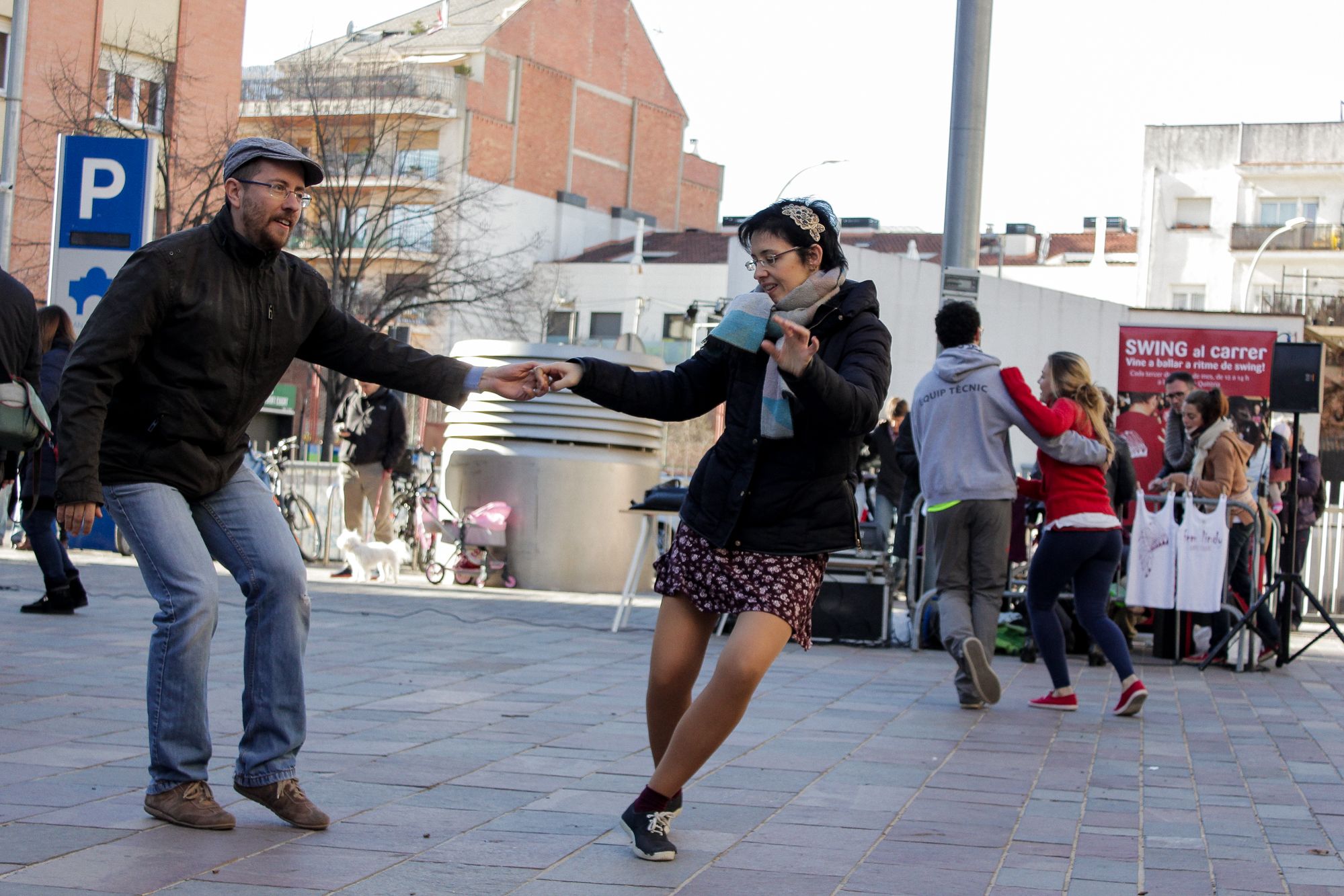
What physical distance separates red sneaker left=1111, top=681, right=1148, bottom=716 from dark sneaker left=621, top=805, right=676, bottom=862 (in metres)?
4.33

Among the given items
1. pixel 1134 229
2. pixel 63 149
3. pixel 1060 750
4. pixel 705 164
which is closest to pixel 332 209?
pixel 705 164

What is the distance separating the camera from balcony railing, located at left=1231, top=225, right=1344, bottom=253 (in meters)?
61.2

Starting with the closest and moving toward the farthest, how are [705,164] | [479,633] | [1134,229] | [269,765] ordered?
[269,765] < [479,633] < [705,164] < [1134,229]

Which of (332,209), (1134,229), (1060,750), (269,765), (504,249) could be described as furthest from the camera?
(1134,229)

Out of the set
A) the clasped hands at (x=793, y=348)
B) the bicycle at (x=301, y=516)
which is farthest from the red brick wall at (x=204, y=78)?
the clasped hands at (x=793, y=348)

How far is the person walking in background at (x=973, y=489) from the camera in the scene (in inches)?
332

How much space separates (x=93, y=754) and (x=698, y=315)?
25.3 meters

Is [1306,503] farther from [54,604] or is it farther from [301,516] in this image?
[54,604]

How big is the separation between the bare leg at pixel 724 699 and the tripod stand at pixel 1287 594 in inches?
267

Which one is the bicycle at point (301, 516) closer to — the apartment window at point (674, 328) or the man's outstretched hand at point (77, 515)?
the man's outstretched hand at point (77, 515)

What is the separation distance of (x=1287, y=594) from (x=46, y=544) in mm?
8438

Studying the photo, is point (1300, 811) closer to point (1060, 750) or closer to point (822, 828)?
point (1060, 750)

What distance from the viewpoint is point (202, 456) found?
4.75 metres

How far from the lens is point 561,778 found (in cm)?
590
